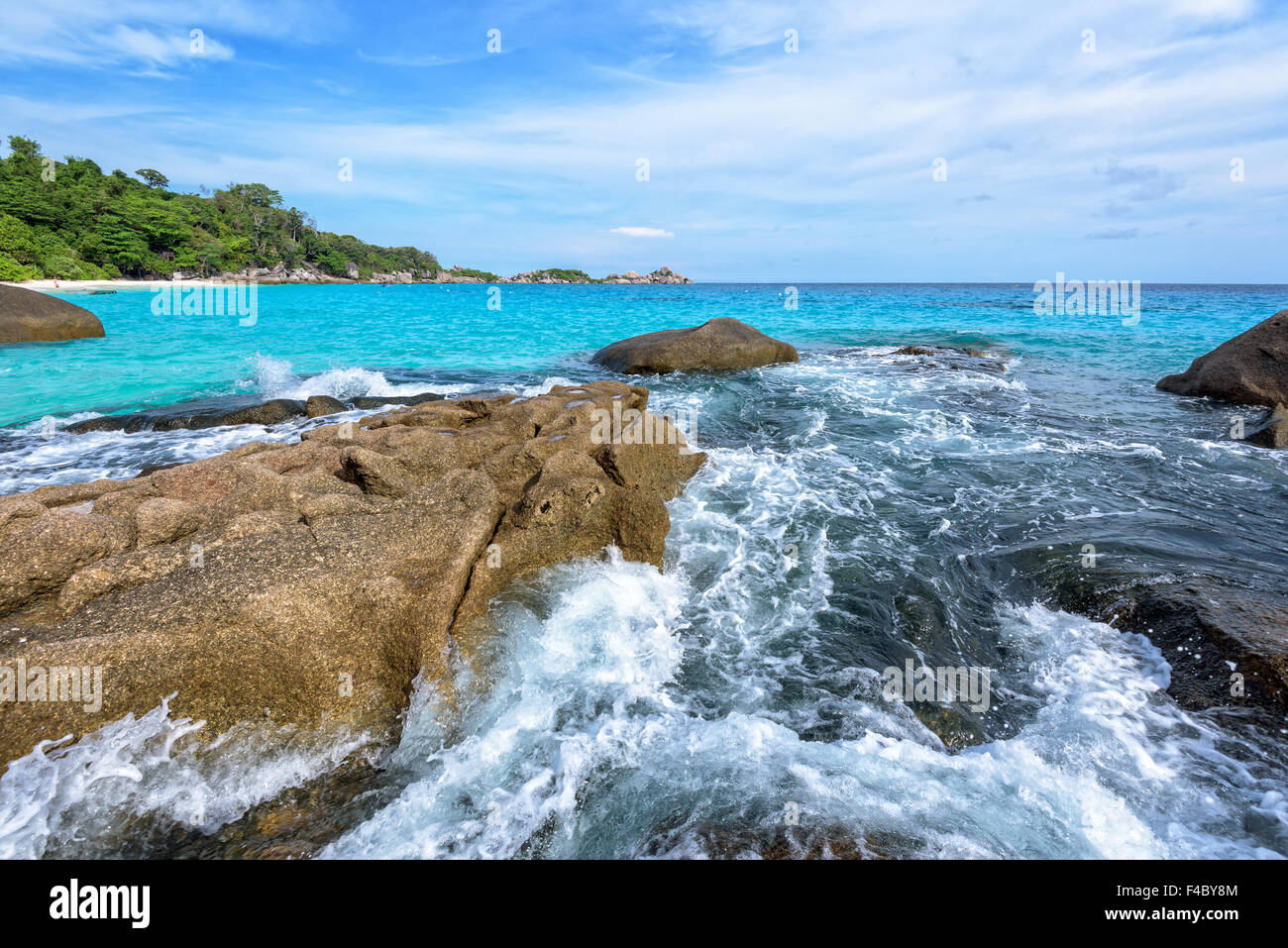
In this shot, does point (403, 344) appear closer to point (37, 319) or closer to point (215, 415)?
point (37, 319)

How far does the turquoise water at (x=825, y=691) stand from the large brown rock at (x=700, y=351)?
7.47m

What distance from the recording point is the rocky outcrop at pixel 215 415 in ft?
→ 39.9

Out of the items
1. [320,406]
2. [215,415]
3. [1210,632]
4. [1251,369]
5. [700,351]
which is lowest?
[1210,632]

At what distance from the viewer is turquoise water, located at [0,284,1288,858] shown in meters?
3.55

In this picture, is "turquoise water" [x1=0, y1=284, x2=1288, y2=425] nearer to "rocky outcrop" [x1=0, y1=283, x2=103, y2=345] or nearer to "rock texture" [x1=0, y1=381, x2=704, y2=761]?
"rocky outcrop" [x1=0, y1=283, x2=103, y2=345]

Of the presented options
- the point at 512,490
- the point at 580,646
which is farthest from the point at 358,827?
the point at 512,490

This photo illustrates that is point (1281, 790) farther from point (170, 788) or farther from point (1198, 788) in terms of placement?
point (170, 788)

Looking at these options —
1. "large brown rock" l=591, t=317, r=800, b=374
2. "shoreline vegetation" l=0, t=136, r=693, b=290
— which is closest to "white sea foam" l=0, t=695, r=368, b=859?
"large brown rock" l=591, t=317, r=800, b=374

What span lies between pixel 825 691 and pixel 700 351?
15.9m

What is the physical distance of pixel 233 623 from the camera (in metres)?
4.18

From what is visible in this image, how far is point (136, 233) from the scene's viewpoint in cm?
6788

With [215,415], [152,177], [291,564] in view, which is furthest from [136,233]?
[291,564]

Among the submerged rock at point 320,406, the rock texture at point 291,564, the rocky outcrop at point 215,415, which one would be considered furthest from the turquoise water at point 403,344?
the rock texture at point 291,564

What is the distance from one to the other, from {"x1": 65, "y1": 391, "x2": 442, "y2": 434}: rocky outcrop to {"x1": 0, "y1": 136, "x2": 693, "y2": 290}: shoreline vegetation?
47291 millimetres
